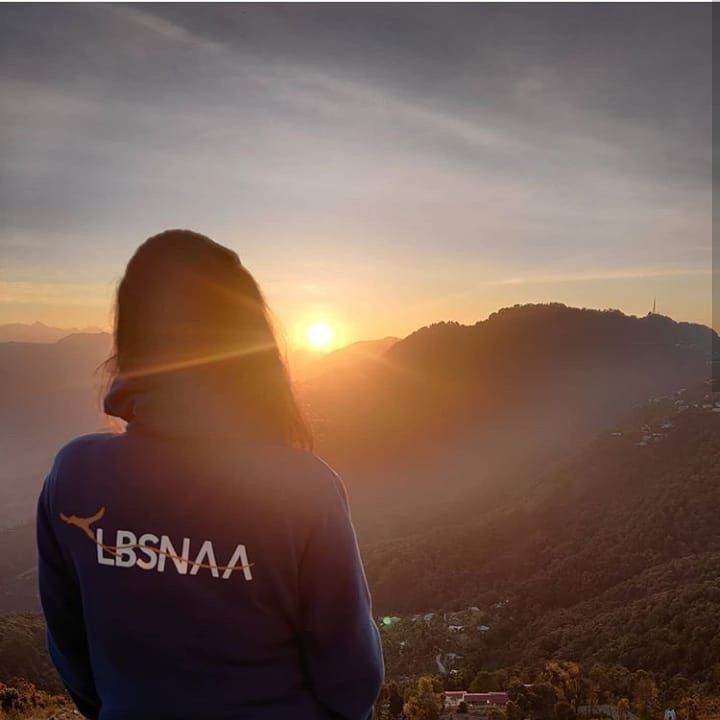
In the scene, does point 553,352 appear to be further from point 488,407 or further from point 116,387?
point 116,387

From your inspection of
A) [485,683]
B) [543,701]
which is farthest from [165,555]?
[485,683]

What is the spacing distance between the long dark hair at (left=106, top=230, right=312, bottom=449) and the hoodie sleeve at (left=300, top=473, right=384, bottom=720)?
222 millimetres

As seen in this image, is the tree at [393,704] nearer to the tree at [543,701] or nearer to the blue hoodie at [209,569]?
the tree at [543,701]

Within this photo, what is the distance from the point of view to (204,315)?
4.37ft

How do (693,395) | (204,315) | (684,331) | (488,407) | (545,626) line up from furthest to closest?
(684,331)
(488,407)
(693,395)
(545,626)
(204,315)

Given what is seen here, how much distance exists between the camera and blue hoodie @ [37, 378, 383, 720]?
121cm

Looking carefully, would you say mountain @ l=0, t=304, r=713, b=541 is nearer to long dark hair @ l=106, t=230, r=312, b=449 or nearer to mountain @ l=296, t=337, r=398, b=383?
mountain @ l=296, t=337, r=398, b=383

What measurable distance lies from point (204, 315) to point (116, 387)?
0.23m

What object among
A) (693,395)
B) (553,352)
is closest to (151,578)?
(693,395)

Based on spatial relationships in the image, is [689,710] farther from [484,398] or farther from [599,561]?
[484,398]

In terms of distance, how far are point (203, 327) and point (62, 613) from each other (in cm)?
73

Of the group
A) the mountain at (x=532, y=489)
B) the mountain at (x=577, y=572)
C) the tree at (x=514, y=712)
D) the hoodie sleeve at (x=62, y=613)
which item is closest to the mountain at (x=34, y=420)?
the mountain at (x=532, y=489)

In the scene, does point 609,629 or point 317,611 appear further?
point 609,629

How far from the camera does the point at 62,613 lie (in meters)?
1.49
